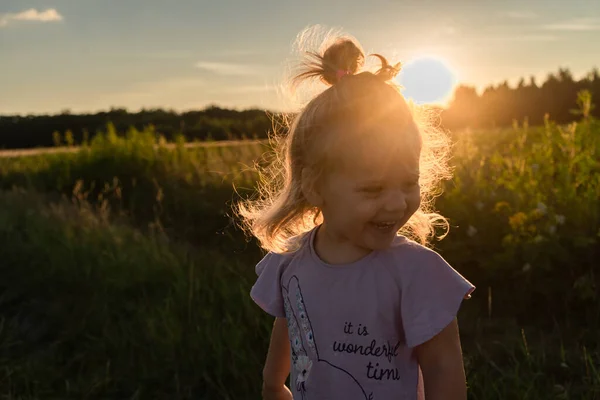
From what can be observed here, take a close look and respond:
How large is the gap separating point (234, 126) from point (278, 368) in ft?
64.8

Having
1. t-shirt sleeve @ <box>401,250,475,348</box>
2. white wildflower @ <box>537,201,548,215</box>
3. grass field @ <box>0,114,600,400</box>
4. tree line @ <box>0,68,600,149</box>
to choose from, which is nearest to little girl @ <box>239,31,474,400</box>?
t-shirt sleeve @ <box>401,250,475,348</box>

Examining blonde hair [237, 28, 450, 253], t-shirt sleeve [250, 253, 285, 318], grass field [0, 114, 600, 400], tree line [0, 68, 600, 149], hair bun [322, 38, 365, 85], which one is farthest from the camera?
tree line [0, 68, 600, 149]

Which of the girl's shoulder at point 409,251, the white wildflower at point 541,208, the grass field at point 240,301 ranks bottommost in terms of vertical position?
the grass field at point 240,301

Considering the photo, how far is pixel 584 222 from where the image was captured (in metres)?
4.34

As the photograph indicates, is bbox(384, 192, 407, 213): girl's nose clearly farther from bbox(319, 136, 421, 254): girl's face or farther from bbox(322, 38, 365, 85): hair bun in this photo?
bbox(322, 38, 365, 85): hair bun

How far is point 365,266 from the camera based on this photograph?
1897 millimetres

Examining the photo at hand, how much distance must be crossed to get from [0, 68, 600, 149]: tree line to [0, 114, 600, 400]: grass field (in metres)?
8.18

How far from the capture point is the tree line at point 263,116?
17438mm

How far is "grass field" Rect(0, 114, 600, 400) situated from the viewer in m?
3.81

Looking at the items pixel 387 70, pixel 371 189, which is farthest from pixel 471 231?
pixel 371 189

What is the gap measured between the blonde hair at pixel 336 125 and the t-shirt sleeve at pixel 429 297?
1.15ft

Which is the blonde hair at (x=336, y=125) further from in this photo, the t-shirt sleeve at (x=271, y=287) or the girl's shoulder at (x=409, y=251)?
the girl's shoulder at (x=409, y=251)

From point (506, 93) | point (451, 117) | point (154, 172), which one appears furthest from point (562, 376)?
point (506, 93)

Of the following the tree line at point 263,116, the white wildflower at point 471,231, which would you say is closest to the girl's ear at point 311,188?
the white wildflower at point 471,231
